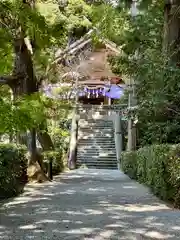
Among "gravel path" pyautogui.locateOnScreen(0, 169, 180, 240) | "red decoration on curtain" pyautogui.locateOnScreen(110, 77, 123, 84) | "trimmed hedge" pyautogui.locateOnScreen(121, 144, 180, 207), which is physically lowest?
"gravel path" pyautogui.locateOnScreen(0, 169, 180, 240)

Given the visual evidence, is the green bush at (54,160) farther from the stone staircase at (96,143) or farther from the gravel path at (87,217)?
the gravel path at (87,217)

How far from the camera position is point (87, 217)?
8.65 meters

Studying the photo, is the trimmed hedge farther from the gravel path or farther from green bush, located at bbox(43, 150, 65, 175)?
green bush, located at bbox(43, 150, 65, 175)

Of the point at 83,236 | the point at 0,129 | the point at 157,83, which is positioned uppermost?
the point at 157,83

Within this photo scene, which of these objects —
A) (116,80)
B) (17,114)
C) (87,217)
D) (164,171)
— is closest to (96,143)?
(116,80)

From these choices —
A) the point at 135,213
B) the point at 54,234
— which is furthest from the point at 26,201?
the point at 54,234

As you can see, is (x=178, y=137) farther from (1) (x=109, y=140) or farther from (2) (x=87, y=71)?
(2) (x=87, y=71)

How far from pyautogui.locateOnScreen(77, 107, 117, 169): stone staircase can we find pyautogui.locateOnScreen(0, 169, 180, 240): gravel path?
15.8m

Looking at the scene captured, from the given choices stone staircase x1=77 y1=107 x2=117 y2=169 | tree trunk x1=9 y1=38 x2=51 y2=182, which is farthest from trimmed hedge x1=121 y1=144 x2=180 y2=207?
stone staircase x1=77 y1=107 x2=117 y2=169

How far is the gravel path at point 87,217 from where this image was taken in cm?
702

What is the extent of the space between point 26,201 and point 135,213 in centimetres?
312

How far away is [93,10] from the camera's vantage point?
20.1 m

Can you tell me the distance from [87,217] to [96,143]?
22389mm

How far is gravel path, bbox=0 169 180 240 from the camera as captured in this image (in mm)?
7020
